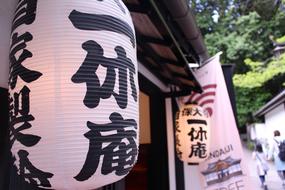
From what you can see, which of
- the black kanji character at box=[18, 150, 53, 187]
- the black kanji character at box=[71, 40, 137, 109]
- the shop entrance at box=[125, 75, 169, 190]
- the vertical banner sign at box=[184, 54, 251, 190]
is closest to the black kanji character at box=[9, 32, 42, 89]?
the black kanji character at box=[71, 40, 137, 109]

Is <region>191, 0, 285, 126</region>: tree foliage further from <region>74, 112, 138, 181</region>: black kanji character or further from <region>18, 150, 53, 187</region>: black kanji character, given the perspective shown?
<region>18, 150, 53, 187</region>: black kanji character

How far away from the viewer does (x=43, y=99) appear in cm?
95

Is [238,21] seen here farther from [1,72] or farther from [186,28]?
[1,72]

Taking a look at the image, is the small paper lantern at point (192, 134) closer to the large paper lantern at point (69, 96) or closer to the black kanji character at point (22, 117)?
the large paper lantern at point (69, 96)

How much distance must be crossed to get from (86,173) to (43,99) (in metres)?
0.28

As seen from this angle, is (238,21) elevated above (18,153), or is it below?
above

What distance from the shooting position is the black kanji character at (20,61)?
99 cm

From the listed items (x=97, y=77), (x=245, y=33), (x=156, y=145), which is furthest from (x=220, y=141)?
(x=245, y=33)

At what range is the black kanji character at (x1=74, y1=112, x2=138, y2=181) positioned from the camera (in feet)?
3.12

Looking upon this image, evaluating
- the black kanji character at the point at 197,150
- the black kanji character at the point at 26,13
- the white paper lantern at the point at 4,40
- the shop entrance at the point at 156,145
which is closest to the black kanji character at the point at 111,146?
the black kanji character at the point at 26,13

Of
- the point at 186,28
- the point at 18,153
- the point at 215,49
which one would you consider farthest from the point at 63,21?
the point at 215,49

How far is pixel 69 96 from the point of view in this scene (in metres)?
0.95

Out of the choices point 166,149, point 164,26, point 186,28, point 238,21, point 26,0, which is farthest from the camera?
point 238,21

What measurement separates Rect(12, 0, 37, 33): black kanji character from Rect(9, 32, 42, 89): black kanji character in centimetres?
5
